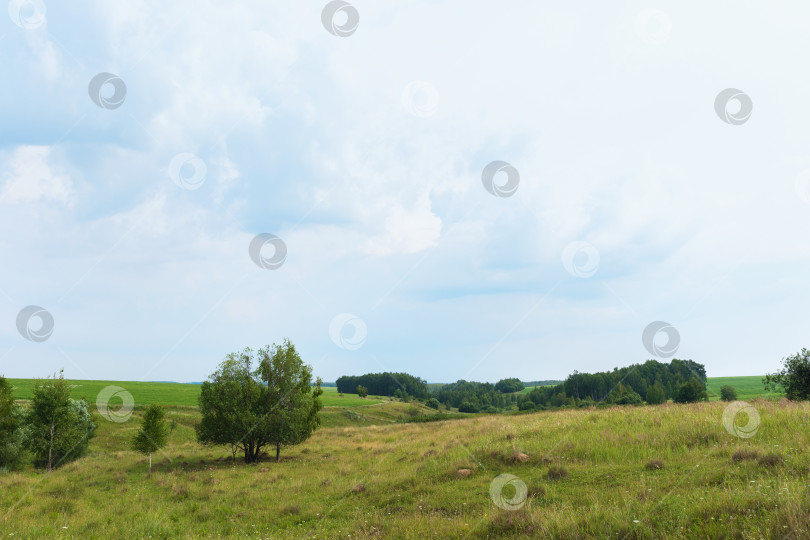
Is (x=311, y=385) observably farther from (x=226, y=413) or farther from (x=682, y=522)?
(x=682, y=522)

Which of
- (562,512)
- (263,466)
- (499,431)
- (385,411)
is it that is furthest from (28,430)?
(385,411)

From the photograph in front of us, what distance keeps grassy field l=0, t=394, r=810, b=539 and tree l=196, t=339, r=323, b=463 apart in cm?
530

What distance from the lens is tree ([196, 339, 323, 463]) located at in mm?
32094

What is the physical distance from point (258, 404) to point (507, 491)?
26482 mm

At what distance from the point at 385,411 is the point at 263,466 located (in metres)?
79.0

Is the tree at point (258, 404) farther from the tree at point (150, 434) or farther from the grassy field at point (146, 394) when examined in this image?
the grassy field at point (146, 394)

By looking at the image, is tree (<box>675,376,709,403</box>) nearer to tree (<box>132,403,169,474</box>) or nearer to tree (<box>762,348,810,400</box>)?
tree (<box>762,348,810,400</box>)

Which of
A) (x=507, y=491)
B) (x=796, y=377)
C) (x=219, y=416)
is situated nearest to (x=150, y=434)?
(x=219, y=416)
